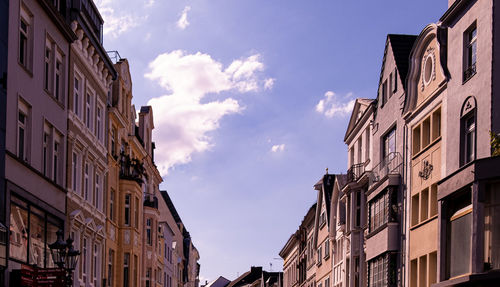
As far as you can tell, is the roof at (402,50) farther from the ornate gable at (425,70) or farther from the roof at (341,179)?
the roof at (341,179)

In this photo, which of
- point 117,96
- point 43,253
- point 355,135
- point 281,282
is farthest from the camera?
point 281,282

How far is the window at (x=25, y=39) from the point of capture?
29.0 meters

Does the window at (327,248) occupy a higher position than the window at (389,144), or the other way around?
the window at (389,144)

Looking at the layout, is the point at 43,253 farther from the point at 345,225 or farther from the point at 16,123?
the point at 345,225

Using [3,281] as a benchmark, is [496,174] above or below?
above

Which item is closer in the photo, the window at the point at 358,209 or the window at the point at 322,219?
the window at the point at 358,209

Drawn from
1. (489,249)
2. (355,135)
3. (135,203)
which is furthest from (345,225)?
(489,249)

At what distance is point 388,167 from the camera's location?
4191 centimetres

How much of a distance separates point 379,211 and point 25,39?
64.2 ft

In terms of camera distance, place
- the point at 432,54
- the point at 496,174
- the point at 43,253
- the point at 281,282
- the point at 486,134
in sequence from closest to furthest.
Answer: the point at 496,174 → the point at 486,134 → the point at 43,253 → the point at 432,54 → the point at 281,282

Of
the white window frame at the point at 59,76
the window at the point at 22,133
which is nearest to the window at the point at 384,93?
the white window frame at the point at 59,76

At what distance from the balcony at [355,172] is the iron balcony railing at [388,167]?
11.6ft

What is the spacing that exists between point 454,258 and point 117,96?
24.1 m

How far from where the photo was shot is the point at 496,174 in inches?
1041
